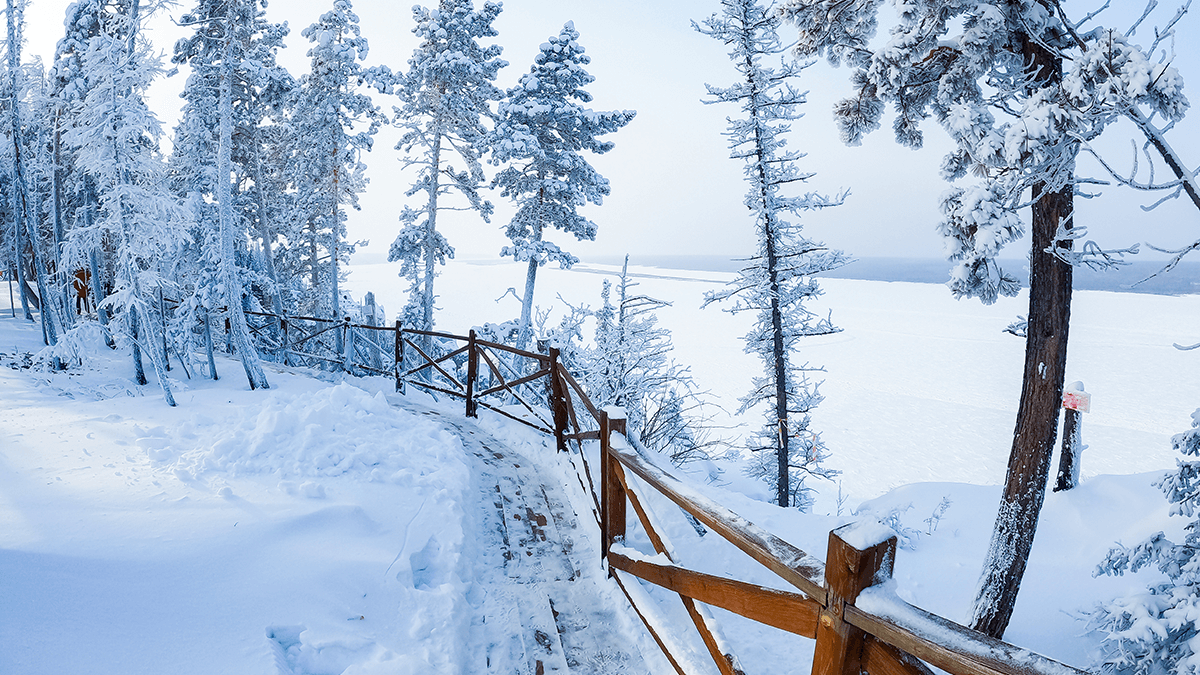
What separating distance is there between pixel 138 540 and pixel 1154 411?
3490cm

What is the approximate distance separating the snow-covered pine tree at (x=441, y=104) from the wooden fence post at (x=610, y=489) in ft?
45.1

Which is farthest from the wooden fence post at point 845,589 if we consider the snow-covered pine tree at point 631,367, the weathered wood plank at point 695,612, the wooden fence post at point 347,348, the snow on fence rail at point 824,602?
the snow-covered pine tree at point 631,367

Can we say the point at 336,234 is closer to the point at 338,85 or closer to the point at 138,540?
the point at 338,85

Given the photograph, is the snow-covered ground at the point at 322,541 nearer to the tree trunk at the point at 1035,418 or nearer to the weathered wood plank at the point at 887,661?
the tree trunk at the point at 1035,418

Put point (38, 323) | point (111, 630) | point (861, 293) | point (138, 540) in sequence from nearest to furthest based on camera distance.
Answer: point (111, 630) < point (138, 540) < point (38, 323) < point (861, 293)

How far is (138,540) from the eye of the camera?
305 centimetres

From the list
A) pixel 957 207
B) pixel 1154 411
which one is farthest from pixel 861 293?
pixel 957 207

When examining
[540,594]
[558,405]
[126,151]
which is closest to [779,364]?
[558,405]

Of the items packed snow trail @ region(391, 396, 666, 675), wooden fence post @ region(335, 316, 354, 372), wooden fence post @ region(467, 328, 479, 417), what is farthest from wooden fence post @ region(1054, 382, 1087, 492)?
wooden fence post @ region(335, 316, 354, 372)

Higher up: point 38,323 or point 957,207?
point 957,207

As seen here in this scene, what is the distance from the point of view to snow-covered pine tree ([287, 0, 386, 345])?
16094mm

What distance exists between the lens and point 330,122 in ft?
54.1

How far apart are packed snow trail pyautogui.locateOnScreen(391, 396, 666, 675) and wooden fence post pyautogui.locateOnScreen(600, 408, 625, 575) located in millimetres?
339

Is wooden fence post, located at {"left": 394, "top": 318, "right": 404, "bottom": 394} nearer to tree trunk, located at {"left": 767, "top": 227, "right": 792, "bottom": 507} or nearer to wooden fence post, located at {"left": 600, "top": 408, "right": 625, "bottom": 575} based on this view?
wooden fence post, located at {"left": 600, "top": 408, "right": 625, "bottom": 575}
